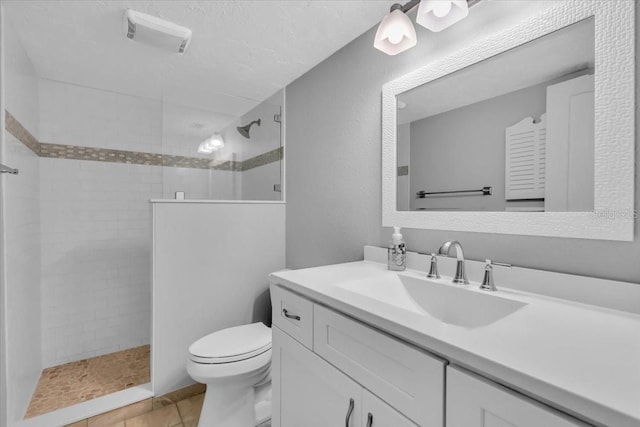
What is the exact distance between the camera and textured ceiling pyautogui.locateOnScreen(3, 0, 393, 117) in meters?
1.46

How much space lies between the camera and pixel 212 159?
2137mm

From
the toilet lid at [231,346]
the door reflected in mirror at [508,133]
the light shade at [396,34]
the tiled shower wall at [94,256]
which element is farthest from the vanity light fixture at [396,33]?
the tiled shower wall at [94,256]

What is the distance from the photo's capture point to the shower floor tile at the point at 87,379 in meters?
1.87

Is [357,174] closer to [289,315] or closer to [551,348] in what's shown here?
[289,315]

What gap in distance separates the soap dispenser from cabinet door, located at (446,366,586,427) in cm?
71

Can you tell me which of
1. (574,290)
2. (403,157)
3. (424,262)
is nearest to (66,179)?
(403,157)

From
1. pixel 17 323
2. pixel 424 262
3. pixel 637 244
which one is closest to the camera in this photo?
pixel 637 244

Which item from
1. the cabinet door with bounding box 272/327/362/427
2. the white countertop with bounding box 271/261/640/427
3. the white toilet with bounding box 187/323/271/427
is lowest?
the white toilet with bounding box 187/323/271/427

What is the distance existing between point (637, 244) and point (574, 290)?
0.62 feet

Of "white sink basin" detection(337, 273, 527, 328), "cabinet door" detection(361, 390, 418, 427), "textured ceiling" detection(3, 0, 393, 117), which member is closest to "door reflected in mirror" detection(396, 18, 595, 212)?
"white sink basin" detection(337, 273, 527, 328)

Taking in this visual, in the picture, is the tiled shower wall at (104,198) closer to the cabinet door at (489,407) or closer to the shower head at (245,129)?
the shower head at (245,129)

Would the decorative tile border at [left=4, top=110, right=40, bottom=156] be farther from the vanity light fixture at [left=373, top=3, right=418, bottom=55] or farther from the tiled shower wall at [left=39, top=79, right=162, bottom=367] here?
the vanity light fixture at [left=373, top=3, right=418, bottom=55]

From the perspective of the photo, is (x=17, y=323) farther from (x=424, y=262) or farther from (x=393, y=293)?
(x=424, y=262)

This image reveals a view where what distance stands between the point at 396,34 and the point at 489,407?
A: 4.36 feet
